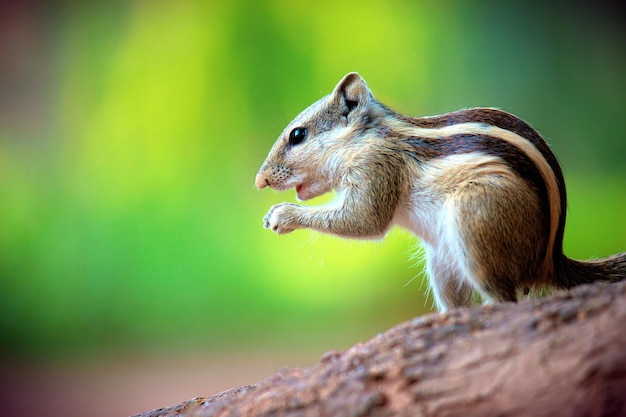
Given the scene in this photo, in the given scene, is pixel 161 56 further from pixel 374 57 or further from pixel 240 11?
pixel 374 57

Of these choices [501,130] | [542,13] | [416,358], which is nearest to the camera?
[416,358]

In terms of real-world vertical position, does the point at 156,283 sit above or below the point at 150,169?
below

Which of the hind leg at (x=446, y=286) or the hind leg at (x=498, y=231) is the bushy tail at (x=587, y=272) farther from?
the hind leg at (x=446, y=286)

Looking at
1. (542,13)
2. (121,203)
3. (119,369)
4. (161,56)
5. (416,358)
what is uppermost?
(161,56)

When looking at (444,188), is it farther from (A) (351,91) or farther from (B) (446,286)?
(A) (351,91)

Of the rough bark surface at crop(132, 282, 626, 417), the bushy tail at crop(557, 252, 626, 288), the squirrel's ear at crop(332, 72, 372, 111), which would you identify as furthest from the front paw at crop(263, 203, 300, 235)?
the bushy tail at crop(557, 252, 626, 288)

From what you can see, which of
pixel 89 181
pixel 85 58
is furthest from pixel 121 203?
pixel 85 58

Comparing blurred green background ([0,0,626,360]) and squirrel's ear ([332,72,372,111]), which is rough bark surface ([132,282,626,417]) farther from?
blurred green background ([0,0,626,360])
